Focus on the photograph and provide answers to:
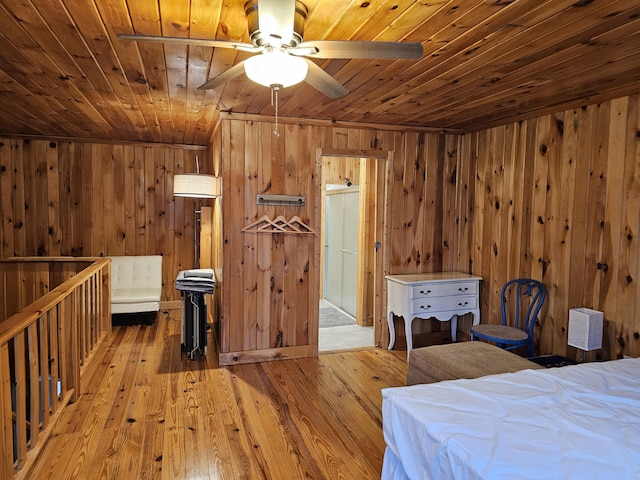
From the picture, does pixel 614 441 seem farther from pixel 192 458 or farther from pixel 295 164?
pixel 295 164

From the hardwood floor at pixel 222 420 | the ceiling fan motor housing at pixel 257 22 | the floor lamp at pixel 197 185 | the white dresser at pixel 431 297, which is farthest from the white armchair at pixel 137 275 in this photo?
the ceiling fan motor housing at pixel 257 22

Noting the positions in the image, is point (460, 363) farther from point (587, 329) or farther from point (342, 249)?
point (342, 249)

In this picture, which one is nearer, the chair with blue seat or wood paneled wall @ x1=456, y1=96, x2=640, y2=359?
wood paneled wall @ x1=456, y1=96, x2=640, y2=359

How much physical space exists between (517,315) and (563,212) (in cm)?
99

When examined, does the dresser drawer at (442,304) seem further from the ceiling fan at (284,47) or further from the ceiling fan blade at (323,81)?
the ceiling fan at (284,47)

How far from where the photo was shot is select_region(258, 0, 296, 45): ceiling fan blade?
145 cm

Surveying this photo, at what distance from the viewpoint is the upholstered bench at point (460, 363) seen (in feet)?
8.38

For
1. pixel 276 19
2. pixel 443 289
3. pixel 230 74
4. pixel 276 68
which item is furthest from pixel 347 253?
pixel 276 19

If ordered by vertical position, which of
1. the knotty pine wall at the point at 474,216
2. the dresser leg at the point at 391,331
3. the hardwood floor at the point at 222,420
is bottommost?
the hardwood floor at the point at 222,420

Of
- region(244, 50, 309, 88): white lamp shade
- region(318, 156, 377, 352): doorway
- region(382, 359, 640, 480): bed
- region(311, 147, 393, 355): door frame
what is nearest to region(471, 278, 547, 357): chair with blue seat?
region(311, 147, 393, 355): door frame

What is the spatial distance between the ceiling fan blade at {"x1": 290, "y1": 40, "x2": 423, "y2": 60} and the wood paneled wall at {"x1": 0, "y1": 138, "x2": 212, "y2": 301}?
424 cm

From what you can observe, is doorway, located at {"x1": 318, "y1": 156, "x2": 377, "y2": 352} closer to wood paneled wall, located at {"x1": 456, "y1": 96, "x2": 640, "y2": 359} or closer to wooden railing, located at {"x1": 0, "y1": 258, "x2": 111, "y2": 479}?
wood paneled wall, located at {"x1": 456, "y1": 96, "x2": 640, "y2": 359}

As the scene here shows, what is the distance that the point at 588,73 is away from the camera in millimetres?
2609

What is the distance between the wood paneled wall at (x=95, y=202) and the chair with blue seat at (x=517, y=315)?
402 cm
